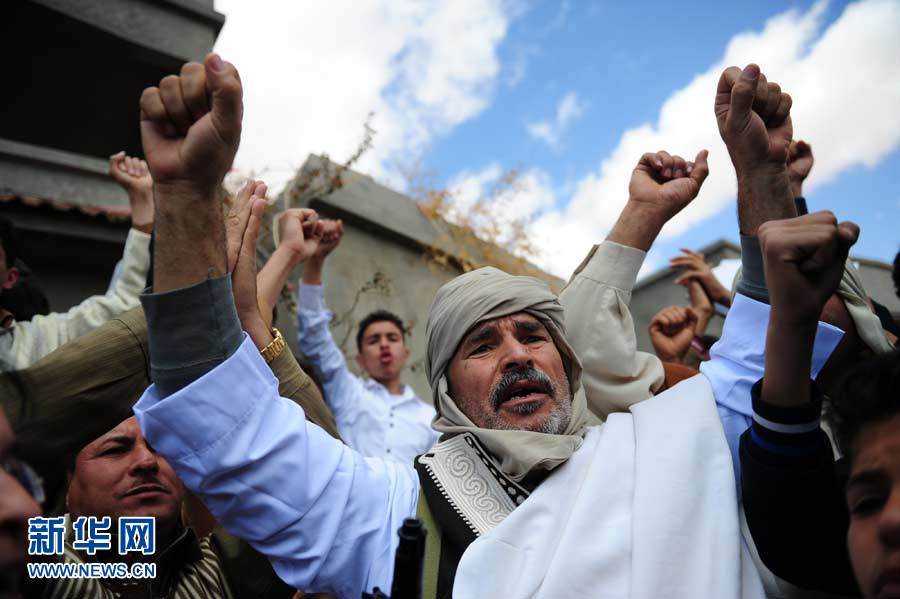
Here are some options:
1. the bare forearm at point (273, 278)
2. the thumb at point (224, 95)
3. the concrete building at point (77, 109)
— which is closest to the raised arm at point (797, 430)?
the thumb at point (224, 95)

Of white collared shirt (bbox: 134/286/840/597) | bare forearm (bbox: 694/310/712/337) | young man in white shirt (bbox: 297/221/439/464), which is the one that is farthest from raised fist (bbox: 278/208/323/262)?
bare forearm (bbox: 694/310/712/337)

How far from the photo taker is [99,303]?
2.66 m

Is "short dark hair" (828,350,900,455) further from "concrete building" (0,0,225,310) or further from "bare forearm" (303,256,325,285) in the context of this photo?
"concrete building" (0,0,225,310)

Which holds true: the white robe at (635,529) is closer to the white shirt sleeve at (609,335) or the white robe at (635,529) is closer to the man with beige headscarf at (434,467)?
the man with beige headscarf at (434,467)

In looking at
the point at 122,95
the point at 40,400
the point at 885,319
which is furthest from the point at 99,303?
the point at 122,95

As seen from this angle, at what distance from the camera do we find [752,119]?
1.80 m

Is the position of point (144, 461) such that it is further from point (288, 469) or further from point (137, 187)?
point (137, 187)

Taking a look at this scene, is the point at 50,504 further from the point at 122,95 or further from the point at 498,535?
the point at 122,95

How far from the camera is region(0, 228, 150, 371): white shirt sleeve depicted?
2.12 metres

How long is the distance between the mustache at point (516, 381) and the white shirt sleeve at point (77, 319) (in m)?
1.40

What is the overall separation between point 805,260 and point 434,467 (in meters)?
1.15

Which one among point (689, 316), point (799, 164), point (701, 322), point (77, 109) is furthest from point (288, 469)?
point (77, 109)

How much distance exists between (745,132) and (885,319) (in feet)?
3.85

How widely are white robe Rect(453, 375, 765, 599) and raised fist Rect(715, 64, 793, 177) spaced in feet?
2.33
